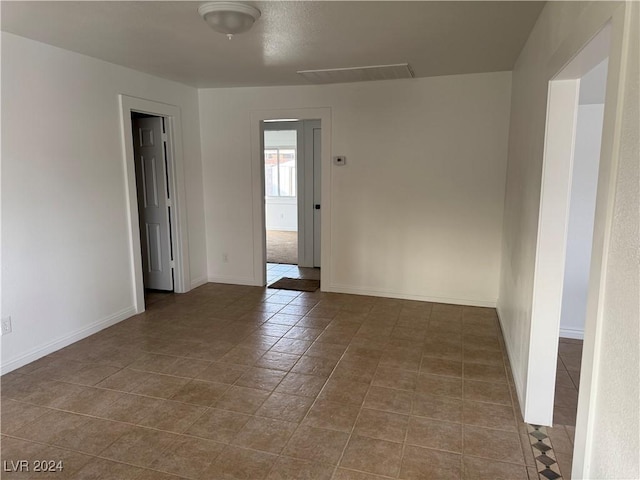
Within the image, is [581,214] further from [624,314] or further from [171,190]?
[171,190]

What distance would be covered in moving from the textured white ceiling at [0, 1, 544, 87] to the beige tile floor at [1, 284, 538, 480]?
7.86 ft

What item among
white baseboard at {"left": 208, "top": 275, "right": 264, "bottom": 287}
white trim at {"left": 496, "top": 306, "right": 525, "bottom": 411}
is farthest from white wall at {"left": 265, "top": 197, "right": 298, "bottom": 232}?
white trim at {"left": 496, "top": 306, "right": 525, "bottom": 411}

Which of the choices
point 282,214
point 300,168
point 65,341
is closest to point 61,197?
point 65,341

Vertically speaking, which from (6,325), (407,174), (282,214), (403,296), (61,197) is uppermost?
(407,174)

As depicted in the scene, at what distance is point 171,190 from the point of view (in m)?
4.79

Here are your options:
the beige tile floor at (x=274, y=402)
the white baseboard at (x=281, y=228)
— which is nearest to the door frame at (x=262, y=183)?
the beige tile floor at (x=274, y=402)

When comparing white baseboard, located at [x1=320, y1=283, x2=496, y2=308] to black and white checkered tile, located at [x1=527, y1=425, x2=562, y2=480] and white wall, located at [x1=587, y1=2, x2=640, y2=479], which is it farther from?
white wall, located at [x1=587, y1=2, x2=640, y2=479]

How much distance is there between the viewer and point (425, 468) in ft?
6.79

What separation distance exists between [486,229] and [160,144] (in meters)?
3.68

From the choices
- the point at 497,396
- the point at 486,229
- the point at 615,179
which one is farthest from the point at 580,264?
the point at 615,179

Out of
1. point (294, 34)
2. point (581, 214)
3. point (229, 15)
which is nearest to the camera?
point (229, 15)

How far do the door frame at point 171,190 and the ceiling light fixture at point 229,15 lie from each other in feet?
6.07

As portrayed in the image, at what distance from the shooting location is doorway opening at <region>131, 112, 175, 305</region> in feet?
15.5

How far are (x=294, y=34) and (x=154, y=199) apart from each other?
279cm
